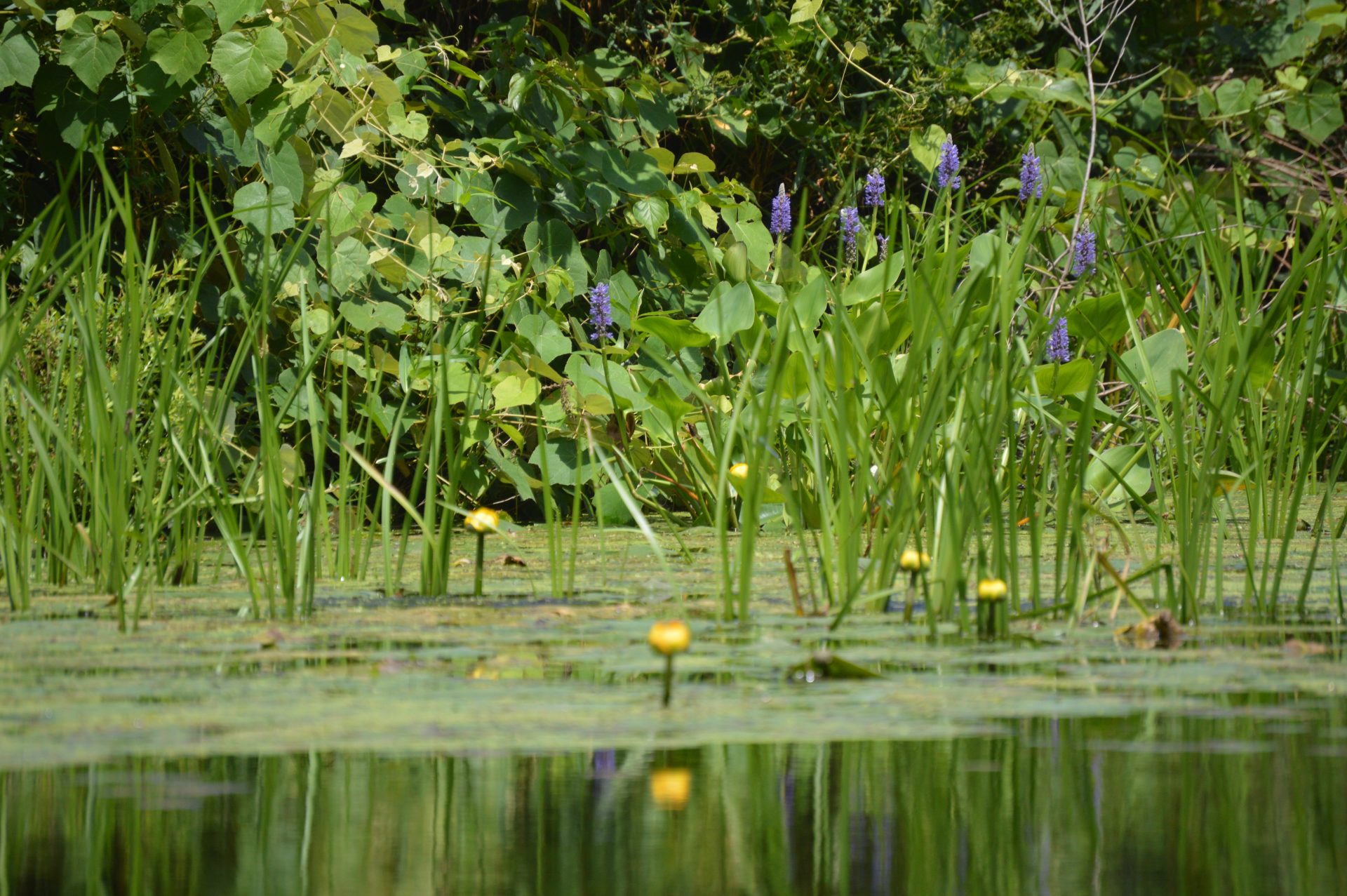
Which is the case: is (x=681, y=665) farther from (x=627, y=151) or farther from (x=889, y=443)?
(x=627, y=151)

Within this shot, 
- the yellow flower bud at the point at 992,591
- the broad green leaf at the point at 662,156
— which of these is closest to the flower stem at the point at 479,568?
the yellow flower bud at the point at 992,591

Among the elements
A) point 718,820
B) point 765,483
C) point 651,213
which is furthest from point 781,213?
point 718,820

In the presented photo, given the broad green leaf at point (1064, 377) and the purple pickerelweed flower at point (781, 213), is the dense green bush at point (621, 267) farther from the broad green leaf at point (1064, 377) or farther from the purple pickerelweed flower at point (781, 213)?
the purple pickerelweed flower at point (781, 213)

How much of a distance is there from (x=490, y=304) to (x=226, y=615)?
1749mm

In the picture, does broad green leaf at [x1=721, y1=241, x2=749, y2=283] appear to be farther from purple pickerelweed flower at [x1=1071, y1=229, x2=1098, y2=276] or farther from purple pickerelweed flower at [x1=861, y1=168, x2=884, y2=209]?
purple pickerelweed flower at [x1=1071, y1=229, x2=1098, y2=276]

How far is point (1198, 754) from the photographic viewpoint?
107 cm

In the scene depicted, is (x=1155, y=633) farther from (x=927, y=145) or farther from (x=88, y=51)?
(x=927, y=145)

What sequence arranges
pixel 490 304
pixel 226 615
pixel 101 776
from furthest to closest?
pixel 490 304 < pixel 226 615 < pixel 101 776

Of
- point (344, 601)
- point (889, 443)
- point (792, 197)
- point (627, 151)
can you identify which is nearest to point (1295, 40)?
point (792, 197)

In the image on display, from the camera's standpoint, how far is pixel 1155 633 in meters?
1.54

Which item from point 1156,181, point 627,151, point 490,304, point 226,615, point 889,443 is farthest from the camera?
point 1156,181

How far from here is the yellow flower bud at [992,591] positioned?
4.95 feet

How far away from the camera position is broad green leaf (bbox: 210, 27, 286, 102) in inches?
108

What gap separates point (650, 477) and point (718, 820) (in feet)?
8.12
